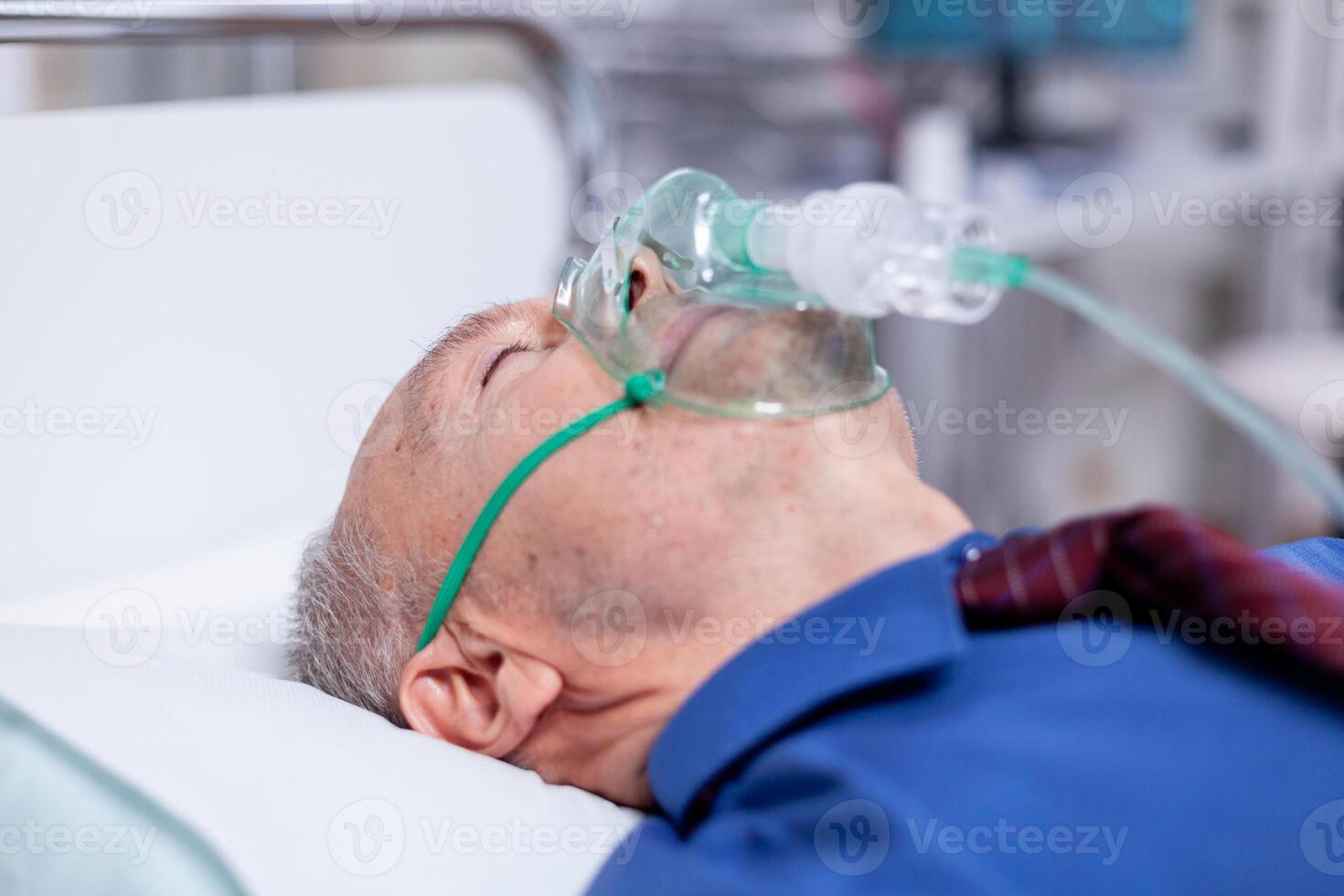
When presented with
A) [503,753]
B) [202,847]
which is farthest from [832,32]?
[202,847]

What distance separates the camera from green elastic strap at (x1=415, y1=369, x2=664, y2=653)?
1007 mm

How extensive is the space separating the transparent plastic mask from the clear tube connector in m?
0.05

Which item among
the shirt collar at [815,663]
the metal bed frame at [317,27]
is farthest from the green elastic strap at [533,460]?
the metal bed frame at [317,27]

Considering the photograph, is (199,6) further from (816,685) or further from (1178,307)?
(1178,307)

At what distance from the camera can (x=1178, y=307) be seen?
151 inches

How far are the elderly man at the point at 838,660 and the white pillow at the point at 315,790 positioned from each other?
6 cm

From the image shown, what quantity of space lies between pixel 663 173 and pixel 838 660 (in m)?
2.54

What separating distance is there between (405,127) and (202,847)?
134 centimetres

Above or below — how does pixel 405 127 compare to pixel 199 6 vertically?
below

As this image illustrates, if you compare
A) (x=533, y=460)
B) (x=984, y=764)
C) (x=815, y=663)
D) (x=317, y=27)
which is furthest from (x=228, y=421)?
(x=984, y=764)

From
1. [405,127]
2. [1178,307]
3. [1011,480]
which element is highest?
[405,127]

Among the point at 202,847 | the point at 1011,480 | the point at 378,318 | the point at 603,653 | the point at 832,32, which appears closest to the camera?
the point at 202,847

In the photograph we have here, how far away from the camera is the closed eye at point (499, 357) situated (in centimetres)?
113

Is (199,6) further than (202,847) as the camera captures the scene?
Yes
